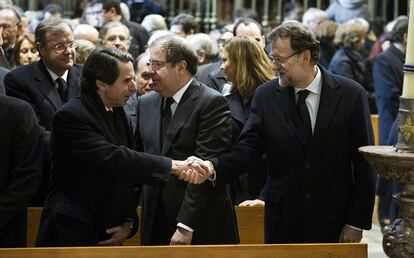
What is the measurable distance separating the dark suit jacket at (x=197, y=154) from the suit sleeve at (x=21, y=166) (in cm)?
69

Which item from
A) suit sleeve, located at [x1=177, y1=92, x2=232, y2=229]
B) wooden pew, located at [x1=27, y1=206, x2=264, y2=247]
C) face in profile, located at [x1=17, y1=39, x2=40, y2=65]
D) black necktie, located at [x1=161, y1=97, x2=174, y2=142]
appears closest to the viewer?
suit sleeve, located at [x1=177, y1=92, x2=232, y2=229]

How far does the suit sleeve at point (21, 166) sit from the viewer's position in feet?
14.6

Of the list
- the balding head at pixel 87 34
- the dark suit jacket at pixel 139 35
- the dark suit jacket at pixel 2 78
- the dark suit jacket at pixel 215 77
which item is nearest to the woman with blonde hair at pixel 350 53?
the dark suit jacket at pixel 139 35

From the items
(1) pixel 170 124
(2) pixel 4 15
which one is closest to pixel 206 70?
(2) pixel 4 15

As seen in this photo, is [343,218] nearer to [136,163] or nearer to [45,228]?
[136,163]

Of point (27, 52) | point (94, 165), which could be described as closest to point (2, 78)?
point (94, 165)

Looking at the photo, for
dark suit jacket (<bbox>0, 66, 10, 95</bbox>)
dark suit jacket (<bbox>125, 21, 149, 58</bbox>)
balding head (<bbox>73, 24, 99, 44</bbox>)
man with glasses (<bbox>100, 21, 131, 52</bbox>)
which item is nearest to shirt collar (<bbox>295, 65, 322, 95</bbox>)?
dark suit jacket (<bbox>0, 66, 10, 95</bbox>)

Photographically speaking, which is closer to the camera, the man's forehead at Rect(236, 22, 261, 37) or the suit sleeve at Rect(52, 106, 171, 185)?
the suit sleeve at Rect(52, 106, 171, 185)

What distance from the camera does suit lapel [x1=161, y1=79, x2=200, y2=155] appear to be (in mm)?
4922

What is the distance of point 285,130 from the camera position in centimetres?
492

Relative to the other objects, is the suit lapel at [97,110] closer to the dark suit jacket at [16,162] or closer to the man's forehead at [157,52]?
the dark suit jacket at [16,162]

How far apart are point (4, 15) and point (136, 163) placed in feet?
10.9

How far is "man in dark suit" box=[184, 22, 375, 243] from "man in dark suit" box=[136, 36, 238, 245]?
131mm

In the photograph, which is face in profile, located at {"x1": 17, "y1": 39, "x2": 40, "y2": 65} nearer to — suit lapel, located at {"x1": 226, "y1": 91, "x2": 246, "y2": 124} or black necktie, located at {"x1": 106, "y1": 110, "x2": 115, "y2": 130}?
suit lapel, located at {"x1": 226, "y1": 91, "x2": 246, "y2": 124}
